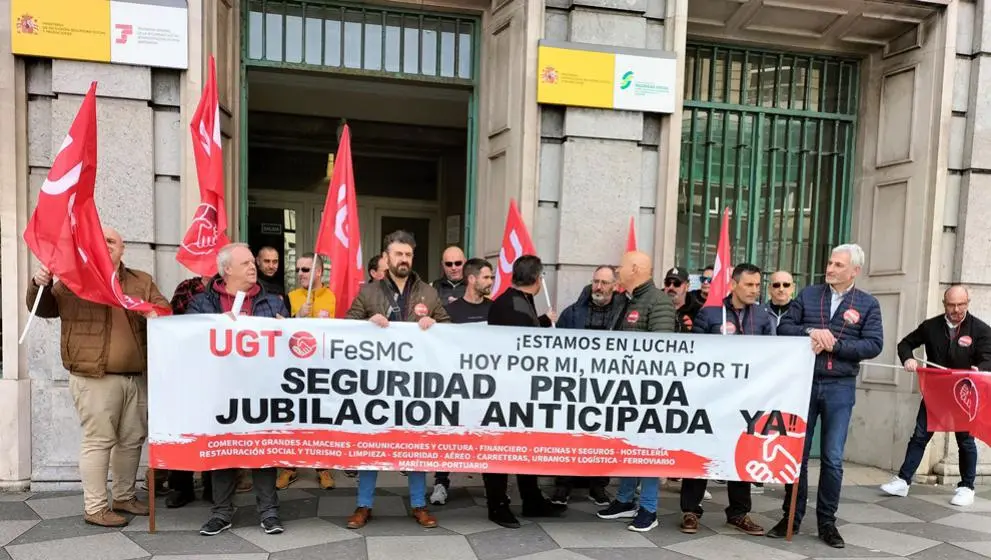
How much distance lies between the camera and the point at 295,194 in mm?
11031

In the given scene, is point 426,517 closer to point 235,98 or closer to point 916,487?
point 235,98

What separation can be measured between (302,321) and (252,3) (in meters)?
3.69

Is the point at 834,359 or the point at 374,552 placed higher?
the point at 834,359

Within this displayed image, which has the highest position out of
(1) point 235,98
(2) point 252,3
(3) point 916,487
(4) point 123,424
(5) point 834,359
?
(2) point 252,3

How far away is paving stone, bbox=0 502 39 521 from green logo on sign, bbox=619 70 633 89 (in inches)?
227

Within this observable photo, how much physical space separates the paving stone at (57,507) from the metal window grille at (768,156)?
5948 mm

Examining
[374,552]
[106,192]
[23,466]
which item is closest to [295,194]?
[106,192]

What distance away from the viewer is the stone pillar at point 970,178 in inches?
259

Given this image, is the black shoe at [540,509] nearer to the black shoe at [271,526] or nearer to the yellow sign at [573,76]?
the black shoe at [271,526]

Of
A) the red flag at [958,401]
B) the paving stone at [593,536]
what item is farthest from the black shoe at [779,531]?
the red flag at [958,401]

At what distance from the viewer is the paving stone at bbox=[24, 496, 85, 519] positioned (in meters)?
4.62

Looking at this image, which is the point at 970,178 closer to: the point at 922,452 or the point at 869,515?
the point at 922,452

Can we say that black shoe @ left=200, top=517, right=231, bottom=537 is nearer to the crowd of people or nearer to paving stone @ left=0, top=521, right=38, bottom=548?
the crowd of people

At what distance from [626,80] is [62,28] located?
470 centimetres
